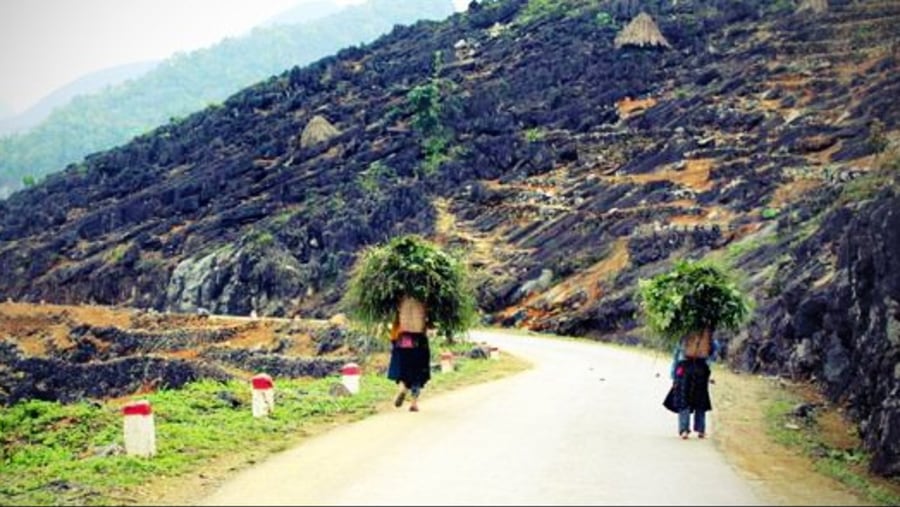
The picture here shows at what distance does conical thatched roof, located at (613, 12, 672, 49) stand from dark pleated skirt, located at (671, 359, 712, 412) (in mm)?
63242

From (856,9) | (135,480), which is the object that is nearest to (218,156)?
(856,9)

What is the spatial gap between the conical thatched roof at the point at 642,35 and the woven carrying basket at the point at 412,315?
62229 millimetres

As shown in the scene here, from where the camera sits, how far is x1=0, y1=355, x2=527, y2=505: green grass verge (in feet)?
31.7

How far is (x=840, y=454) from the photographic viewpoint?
11977 millimetres

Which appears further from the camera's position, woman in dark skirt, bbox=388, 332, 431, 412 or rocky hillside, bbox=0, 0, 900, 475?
rocky hillside, bbox=0, 0, 900, 475

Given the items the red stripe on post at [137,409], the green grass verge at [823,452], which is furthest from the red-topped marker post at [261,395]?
the green grass verge at [823,452]

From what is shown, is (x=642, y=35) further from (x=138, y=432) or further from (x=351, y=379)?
(x=138, y=432)

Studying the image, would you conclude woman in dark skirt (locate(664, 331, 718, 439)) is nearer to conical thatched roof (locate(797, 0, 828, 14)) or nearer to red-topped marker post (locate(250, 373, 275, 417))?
red-topped marker post (locate(250, 373, 275, 417))

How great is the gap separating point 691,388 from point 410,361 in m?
4.04

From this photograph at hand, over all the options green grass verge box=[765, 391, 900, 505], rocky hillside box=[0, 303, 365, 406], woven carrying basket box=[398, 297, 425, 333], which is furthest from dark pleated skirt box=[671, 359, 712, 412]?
rocky hillside box=[0, 303, 365, 406]

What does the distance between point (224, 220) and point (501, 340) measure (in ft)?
121

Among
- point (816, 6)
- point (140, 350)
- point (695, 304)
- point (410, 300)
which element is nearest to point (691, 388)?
point (695, 304)

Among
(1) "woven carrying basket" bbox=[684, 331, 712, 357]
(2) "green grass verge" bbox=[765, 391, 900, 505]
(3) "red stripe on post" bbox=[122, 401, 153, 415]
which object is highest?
(1) "woven carrying basket" bbox=[684, 331, 712, 357]

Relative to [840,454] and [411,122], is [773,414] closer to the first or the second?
[840,454]
